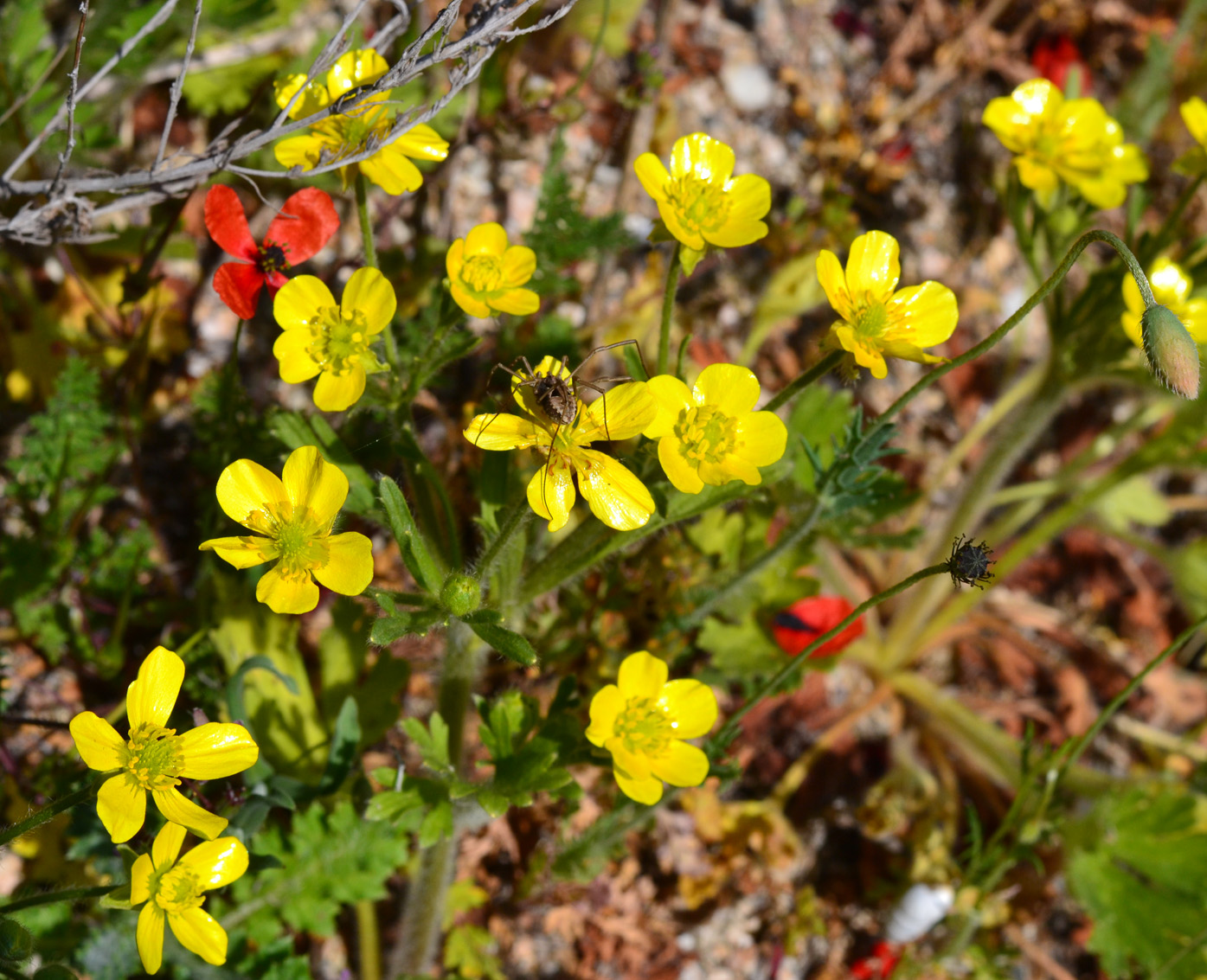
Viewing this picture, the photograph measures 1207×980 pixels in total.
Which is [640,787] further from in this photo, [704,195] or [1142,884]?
[1142,884]

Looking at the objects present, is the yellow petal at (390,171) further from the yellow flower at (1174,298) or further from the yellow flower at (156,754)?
the yellow flower at (1174,298)

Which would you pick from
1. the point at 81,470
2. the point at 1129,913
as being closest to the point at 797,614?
the point at 1129,913

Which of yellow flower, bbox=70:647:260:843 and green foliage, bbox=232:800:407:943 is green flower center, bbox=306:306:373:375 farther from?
green foliage, bbox=232:800:407:943

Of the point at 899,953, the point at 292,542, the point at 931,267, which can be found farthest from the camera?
the point at 931,267

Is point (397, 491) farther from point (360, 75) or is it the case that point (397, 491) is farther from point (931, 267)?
point (931, 267)

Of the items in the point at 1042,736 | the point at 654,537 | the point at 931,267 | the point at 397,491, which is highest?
the point at 397,491

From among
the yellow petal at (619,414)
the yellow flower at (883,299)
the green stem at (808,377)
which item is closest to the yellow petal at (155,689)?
the yellow petal at (619,414)

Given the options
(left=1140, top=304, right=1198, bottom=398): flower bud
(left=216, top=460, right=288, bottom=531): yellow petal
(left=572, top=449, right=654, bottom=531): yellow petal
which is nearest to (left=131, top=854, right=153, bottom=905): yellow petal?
(left=216, top=460, right=288, bottom=531): yellow petal
